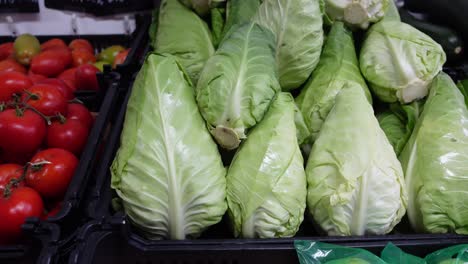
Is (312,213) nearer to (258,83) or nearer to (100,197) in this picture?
(258,83)

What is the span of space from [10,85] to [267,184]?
3.70 feet

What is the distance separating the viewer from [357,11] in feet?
5.56

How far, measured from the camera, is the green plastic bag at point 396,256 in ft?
3.64

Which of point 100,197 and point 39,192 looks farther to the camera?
point 39,192

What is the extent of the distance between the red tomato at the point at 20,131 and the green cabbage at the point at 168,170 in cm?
42

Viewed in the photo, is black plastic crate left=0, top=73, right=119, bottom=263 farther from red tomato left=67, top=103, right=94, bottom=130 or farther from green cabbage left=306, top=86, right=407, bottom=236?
green cabbage left=306, top=86, right=407, bottom=236

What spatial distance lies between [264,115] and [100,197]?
1.85ft

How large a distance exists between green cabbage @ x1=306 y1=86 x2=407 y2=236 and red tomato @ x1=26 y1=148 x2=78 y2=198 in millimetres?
818

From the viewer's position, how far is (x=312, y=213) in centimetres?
128

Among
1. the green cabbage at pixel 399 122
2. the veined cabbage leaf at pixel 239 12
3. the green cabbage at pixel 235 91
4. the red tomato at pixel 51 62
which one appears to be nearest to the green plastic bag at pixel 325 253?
the green cabbage at pixel 235 91

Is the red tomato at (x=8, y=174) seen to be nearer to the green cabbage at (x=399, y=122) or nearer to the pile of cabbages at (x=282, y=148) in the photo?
the pile of cabbages at (x=282, y=148)

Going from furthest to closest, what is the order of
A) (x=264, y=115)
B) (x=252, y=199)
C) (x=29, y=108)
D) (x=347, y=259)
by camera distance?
(x=29, y=108)
(x=264, y=115)
(x=252, y=199)
(x=347, y=259)

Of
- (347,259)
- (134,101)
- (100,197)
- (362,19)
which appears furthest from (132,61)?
(347,259)

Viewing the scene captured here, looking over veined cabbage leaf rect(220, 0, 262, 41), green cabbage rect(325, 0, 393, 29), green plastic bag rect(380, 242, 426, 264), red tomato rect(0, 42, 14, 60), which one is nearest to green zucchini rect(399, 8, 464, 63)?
green cabbage rect(325, 0, 393, 29)
